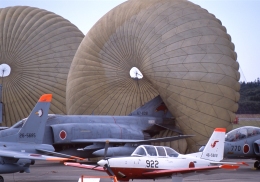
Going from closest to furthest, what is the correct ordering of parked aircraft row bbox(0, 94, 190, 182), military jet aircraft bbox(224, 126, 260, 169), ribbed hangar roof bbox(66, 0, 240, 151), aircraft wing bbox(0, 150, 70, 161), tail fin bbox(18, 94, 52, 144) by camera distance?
1. aircraft wing bbox(0, 150, 70, 161)
2. tail fin bbox(18, 94, 52, 144)
3. parked aircraft row bbox(0, 94, 190, 182)
4. military jet aircraft bbox(224, 126, 260, 169)
5. ribbed hangar roof bbox(66, 0, 240, 151)

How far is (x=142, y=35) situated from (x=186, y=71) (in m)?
3.05

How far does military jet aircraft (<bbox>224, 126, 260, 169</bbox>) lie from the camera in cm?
2627

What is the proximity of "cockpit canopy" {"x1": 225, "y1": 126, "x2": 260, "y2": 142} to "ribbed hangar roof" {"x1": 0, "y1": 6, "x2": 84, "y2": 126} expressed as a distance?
17.2m

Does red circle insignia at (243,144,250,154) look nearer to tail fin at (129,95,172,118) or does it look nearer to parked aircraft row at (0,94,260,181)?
parked aircraft row at (0,94,260,181)

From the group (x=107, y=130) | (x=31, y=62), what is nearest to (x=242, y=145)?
(x=107, y=130)

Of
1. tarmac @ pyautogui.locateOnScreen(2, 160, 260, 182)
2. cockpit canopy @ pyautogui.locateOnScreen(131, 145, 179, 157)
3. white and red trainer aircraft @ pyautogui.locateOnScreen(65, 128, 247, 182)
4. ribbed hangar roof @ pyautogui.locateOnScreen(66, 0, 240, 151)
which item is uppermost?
ribbed hangar roof @ pyautogui.locateOnScreen(66, 0, 240, 151)

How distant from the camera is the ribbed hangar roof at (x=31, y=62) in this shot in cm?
4159

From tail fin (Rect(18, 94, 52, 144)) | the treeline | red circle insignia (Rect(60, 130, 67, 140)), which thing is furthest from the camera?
the treeline

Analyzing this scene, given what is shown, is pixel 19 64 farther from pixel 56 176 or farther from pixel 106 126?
pixel 56 176

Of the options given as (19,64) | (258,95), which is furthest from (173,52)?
(258,95)

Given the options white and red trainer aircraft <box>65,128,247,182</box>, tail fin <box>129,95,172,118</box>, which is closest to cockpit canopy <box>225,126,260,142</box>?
tail fin <box>129,95,172,118</box>

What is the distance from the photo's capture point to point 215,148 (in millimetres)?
20359

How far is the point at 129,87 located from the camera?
111 feet

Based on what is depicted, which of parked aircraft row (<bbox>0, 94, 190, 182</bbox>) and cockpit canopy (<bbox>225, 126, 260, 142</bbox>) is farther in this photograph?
cockpit canopy (<bbox>225, 126, 260, 142</bbox>)
